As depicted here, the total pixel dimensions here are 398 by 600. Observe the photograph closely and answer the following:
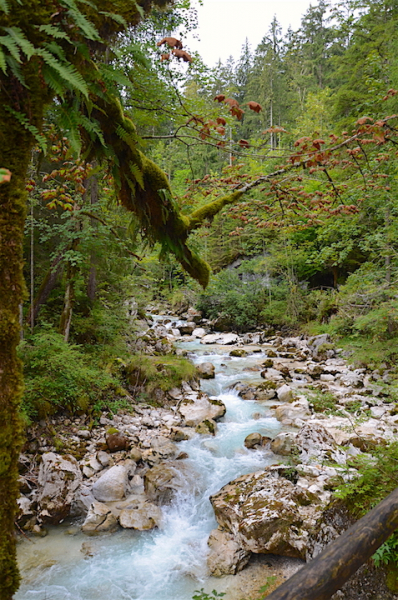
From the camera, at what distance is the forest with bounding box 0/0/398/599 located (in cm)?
159

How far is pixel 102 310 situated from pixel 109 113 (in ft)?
24.4

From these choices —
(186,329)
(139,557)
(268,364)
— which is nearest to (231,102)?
(139,557)

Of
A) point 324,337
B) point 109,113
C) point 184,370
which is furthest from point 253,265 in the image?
point 109,113

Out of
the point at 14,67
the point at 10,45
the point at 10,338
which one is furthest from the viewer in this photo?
the point at 10,338

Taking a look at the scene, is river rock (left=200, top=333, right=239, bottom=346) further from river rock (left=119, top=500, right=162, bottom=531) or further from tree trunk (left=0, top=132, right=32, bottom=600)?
tree trunk (left=0, top=132, right=32, bottom=600)

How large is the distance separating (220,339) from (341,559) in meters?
16.5

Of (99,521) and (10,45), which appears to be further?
(99,521)

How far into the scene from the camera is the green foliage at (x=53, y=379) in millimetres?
6438

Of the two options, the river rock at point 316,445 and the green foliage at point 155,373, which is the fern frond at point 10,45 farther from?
the green foliage at point 155,373

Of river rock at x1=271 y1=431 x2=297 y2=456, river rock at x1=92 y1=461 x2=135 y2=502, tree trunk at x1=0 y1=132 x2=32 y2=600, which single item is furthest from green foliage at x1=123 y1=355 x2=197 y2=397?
tree trunk at x1=0 y1=132 x2=32 y2=600

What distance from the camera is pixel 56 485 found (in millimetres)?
5289

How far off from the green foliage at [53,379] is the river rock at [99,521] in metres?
2.06

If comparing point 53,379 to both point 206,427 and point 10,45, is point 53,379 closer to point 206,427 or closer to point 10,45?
point 206,427

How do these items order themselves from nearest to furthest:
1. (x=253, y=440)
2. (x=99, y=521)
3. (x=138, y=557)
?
1. (x=138, y=557)
2. (x=99, y=521)
3. (x=253, y=440)
